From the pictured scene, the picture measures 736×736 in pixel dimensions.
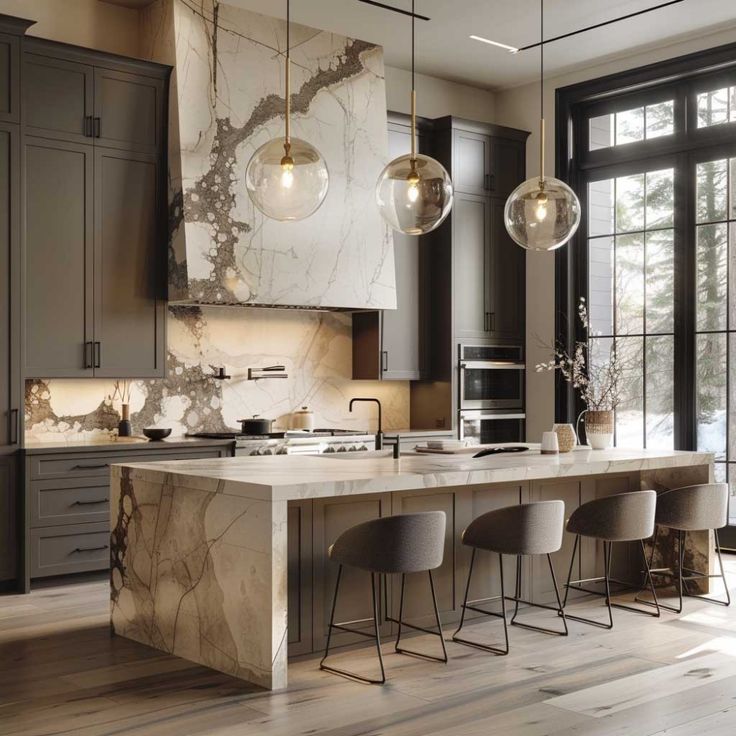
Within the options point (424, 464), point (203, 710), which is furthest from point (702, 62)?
point (203, 710)

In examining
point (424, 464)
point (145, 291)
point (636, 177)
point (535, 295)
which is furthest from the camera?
point (535, 295)

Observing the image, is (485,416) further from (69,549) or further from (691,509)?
(69,549)

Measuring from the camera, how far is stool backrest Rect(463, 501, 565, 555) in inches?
179

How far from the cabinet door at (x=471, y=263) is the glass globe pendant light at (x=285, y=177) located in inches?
151

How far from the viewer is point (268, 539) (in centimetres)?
393

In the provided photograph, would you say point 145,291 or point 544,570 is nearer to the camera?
point 544,570

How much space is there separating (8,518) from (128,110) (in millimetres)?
2565

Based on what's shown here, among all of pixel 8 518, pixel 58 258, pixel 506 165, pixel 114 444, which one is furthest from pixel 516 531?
pixel 506 165

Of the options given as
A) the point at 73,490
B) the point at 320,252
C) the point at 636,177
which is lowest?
the point at 73,490

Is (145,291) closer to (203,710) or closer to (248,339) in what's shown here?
(248,339)

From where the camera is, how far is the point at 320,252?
7059 mm

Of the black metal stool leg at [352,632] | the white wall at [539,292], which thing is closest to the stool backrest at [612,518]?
the black metal stool leg at [352,632]

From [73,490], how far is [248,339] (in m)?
1.89

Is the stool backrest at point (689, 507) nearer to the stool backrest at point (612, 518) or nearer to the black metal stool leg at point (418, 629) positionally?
the stool backrest at point (612, 518)
